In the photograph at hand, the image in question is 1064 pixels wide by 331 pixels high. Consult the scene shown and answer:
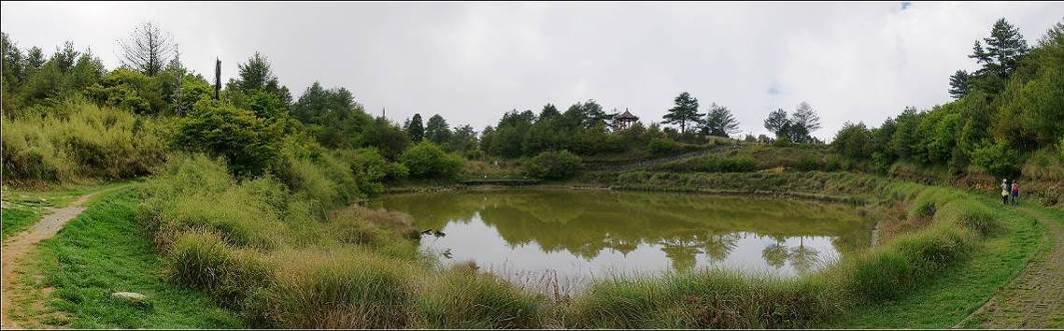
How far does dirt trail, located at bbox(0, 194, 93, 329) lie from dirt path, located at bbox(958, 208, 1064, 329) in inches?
414

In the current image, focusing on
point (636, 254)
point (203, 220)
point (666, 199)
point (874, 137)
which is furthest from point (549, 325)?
point (874, 137)

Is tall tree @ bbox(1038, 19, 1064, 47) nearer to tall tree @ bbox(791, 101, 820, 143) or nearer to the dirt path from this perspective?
the dirt path

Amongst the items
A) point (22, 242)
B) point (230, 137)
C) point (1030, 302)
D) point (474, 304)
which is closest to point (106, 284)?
point (22, 242)

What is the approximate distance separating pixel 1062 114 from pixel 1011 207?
311cm

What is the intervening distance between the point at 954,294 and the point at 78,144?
18.4m

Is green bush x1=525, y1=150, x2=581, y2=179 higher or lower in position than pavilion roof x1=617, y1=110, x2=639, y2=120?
lower

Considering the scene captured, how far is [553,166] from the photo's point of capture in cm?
5353

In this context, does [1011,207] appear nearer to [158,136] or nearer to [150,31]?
[158,136]

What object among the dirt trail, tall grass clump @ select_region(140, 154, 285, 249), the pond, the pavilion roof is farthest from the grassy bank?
the pavilion roof

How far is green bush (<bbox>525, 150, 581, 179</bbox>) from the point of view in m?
53.5

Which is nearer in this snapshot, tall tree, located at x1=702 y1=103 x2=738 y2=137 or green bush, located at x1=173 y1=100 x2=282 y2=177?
green bush, located at x1=173 y1=100 x2=282 y2=177

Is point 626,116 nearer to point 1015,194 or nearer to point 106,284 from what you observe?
point 1015,194

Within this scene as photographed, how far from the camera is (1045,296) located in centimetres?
779

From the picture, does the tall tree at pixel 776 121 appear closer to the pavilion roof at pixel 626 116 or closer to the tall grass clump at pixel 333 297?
the pavilion roof at pixel 626 116
